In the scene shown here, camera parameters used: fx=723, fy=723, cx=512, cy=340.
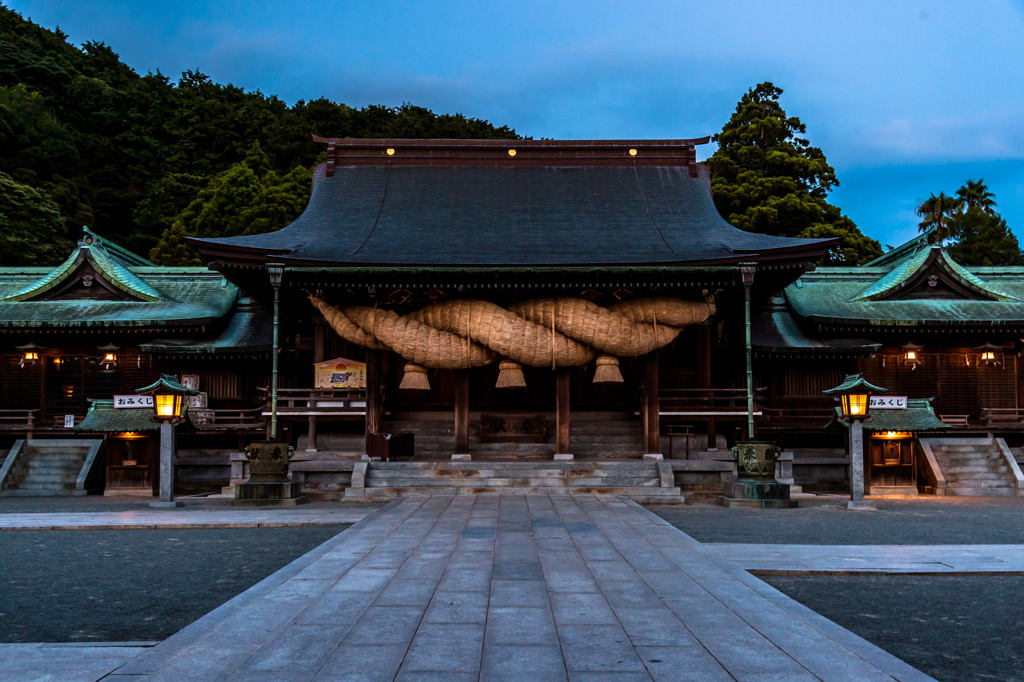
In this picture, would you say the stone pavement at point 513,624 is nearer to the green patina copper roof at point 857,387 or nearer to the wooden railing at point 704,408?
the green patina copper roof at point 857,387

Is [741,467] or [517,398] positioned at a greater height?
[517,398]

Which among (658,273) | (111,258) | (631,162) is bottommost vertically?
(658,273)

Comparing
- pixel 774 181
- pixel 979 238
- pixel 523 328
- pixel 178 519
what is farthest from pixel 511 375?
pixel 979 238

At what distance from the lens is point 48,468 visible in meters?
18.0

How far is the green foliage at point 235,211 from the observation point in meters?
33.8

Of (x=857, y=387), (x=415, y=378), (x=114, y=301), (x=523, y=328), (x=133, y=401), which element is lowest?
(x=133, y=401)

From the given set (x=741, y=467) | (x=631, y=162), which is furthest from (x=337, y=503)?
(x=631, y=162)

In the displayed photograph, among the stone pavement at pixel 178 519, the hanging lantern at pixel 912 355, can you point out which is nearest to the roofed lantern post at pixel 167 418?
the stone pavement at pixel 178 519

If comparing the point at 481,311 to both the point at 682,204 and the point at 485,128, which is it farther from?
the point at 485,128

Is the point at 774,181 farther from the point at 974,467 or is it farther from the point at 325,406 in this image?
the point at 325,406

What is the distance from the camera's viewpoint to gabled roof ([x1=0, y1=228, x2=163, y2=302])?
19.9m

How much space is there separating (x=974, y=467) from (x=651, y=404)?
8729mm

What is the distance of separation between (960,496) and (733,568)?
12.7m

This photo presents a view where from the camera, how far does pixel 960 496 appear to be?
1642cm
